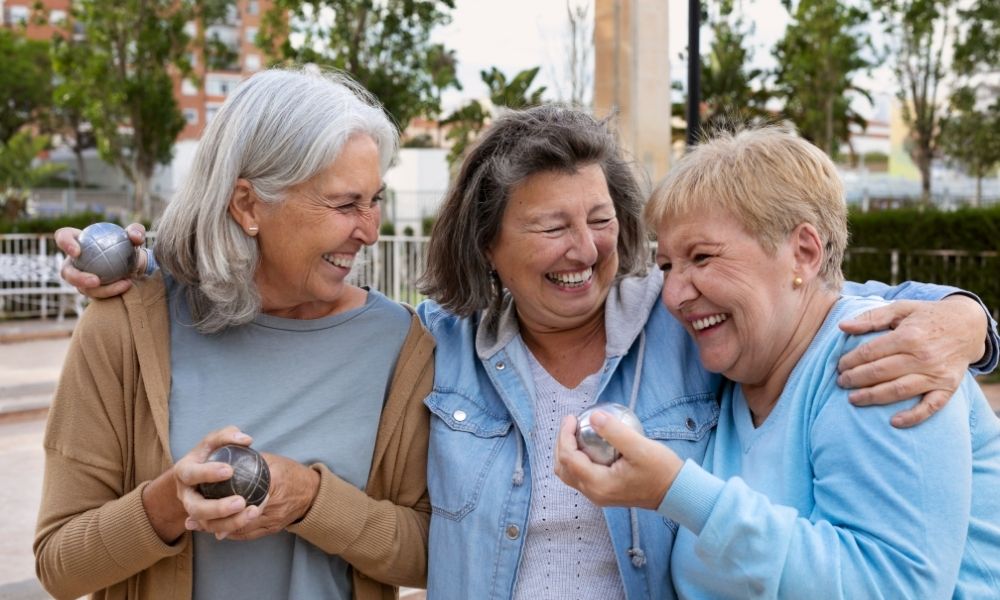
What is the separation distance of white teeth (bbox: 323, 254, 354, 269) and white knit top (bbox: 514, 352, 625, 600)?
60 cm

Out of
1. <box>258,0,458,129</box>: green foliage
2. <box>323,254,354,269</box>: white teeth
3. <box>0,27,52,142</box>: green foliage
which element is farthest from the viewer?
<box>0,27,52,142</box>: green foliage

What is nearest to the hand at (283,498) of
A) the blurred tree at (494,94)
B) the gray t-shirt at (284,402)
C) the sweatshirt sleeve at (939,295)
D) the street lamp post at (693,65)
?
the gray t-shirt at (284,402)

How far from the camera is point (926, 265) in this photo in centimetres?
1280

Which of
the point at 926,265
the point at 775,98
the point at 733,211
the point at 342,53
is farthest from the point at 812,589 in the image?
the point at 775,98

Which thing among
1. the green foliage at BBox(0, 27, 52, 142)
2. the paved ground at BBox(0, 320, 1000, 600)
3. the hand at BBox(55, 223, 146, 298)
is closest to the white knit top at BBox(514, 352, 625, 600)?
the hand at BBox(55, 223, 146, 298)

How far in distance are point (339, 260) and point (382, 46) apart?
65.3 ft

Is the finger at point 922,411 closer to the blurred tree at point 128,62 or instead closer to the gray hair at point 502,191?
the gray hair at point 502,191

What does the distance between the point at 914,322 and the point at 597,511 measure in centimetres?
78

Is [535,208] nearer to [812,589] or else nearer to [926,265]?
[812,589]

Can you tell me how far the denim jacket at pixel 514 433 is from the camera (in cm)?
213

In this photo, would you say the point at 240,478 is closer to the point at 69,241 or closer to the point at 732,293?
the point at 69,241

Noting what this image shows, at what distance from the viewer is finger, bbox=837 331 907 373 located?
1766 millimetres

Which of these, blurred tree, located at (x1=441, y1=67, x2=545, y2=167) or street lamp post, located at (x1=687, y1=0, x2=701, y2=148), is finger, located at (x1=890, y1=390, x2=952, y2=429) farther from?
blurred tree, located at (x1=441, y1=67, x2=545, y2=167)

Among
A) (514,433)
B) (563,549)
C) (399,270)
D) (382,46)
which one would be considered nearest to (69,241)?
(514,433)
